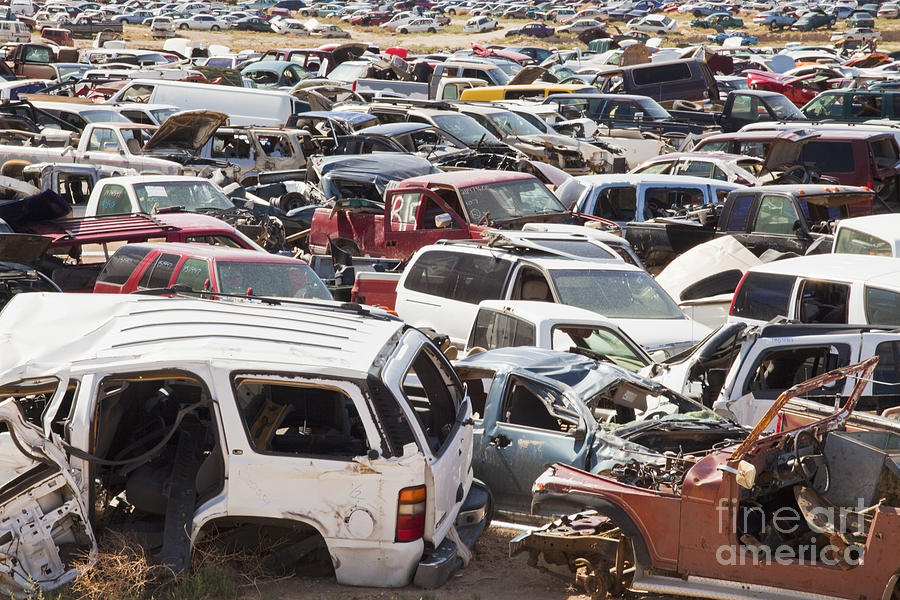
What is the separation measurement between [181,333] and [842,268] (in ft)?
20.1

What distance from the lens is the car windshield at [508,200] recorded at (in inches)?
582

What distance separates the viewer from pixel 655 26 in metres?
67.9

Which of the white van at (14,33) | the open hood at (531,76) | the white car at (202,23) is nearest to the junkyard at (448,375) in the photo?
the open hood at (531,76)

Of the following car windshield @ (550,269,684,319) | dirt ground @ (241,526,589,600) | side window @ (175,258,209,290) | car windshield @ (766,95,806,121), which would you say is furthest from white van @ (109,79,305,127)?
dirt ground @ (241,526,589,600)

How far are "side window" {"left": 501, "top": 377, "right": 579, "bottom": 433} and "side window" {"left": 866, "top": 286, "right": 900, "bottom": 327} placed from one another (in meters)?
3.29

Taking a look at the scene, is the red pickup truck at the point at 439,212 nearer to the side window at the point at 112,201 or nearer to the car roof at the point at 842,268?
the side window at the point at 112,201

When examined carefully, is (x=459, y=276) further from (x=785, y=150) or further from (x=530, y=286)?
(x=785, y=150)

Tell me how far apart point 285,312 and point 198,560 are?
167 cm

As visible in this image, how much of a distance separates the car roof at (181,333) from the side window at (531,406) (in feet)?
3.70

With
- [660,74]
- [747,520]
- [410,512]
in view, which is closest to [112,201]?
[410,512]

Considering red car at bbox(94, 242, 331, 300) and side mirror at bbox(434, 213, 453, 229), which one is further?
side mirror at bbox(434, 213, 453, 229)

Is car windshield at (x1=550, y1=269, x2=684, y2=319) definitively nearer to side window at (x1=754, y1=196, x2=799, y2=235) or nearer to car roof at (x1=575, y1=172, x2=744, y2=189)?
side window at (x1=754, y1=196, x2=799, y2=235)

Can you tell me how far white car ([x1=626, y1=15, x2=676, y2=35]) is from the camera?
6725 centimetres

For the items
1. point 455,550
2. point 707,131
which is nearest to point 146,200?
point 455,550
